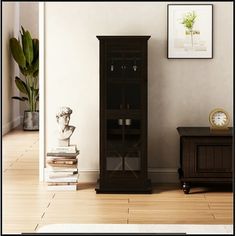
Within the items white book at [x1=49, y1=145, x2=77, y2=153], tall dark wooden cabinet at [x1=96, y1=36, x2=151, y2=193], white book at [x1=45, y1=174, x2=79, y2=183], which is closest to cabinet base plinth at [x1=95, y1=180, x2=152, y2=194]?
tall dark wooden cabinet at [x1=96, y1=36, x2=151, y2=193]

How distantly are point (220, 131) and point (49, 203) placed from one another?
1.69 meters

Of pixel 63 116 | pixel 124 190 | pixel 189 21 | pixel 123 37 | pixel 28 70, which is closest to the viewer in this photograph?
pixel 123 37

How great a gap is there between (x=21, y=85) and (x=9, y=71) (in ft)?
0.98

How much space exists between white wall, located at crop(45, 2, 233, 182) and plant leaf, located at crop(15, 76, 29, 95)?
386cm

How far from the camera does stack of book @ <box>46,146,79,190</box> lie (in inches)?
230

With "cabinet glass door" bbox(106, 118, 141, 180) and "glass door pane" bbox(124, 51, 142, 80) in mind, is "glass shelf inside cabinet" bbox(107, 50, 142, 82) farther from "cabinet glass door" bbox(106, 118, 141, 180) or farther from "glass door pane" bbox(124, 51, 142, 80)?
"cabinet glass door" bbox(106, 118, 141, 180)

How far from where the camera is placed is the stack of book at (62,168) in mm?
5832

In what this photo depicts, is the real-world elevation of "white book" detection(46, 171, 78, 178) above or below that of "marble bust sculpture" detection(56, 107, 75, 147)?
below

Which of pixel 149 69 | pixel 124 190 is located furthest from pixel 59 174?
pixel 149 69

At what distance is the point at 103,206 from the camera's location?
5.17 m

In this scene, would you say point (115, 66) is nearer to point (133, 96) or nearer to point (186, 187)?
point (133, 96)

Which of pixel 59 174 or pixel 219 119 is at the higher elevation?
pixel 219 119

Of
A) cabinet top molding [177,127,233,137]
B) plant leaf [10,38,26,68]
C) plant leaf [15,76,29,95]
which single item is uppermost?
plant leaf [10,38,26,68]

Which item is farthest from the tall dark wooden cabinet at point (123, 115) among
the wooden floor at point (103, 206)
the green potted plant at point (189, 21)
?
the green potted plant at point (189, 21)
